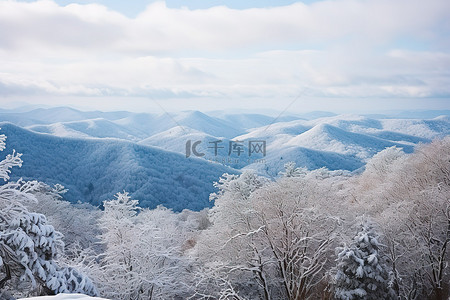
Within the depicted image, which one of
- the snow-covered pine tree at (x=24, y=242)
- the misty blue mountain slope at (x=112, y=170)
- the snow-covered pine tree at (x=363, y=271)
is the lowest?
the misty blue mountain slope at (x=112, y=170)

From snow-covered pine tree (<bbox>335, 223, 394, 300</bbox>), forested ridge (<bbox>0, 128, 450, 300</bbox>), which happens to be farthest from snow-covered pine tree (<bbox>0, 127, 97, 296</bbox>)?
snow-covered pine tree (<bbox>335, 223, 394, 300</bbox>)

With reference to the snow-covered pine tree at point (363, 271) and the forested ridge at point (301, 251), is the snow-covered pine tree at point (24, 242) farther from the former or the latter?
the snow-covered pine tree at point (363, 271)

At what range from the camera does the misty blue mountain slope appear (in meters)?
97.0

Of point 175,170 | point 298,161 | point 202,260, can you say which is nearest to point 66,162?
point 175,170

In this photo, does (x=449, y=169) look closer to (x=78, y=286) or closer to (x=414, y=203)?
(x=414, y=203)

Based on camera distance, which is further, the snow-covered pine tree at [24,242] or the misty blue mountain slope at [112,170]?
the misty blue mountain slope at [112,170]

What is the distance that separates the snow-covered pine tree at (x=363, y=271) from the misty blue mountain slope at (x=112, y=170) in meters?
79.9

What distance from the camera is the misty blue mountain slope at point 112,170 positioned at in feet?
318

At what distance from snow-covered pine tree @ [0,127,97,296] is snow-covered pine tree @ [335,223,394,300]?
10.2 meters

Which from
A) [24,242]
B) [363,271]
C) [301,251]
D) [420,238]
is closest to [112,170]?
[301,251]

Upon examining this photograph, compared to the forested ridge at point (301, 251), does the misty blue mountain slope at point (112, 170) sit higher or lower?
lower

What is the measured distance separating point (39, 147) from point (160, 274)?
436ft

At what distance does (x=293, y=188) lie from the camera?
14039 millimetres

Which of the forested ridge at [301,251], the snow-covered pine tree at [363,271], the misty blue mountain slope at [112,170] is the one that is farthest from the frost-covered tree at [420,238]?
the misty blue mountain slope at [112,170]
